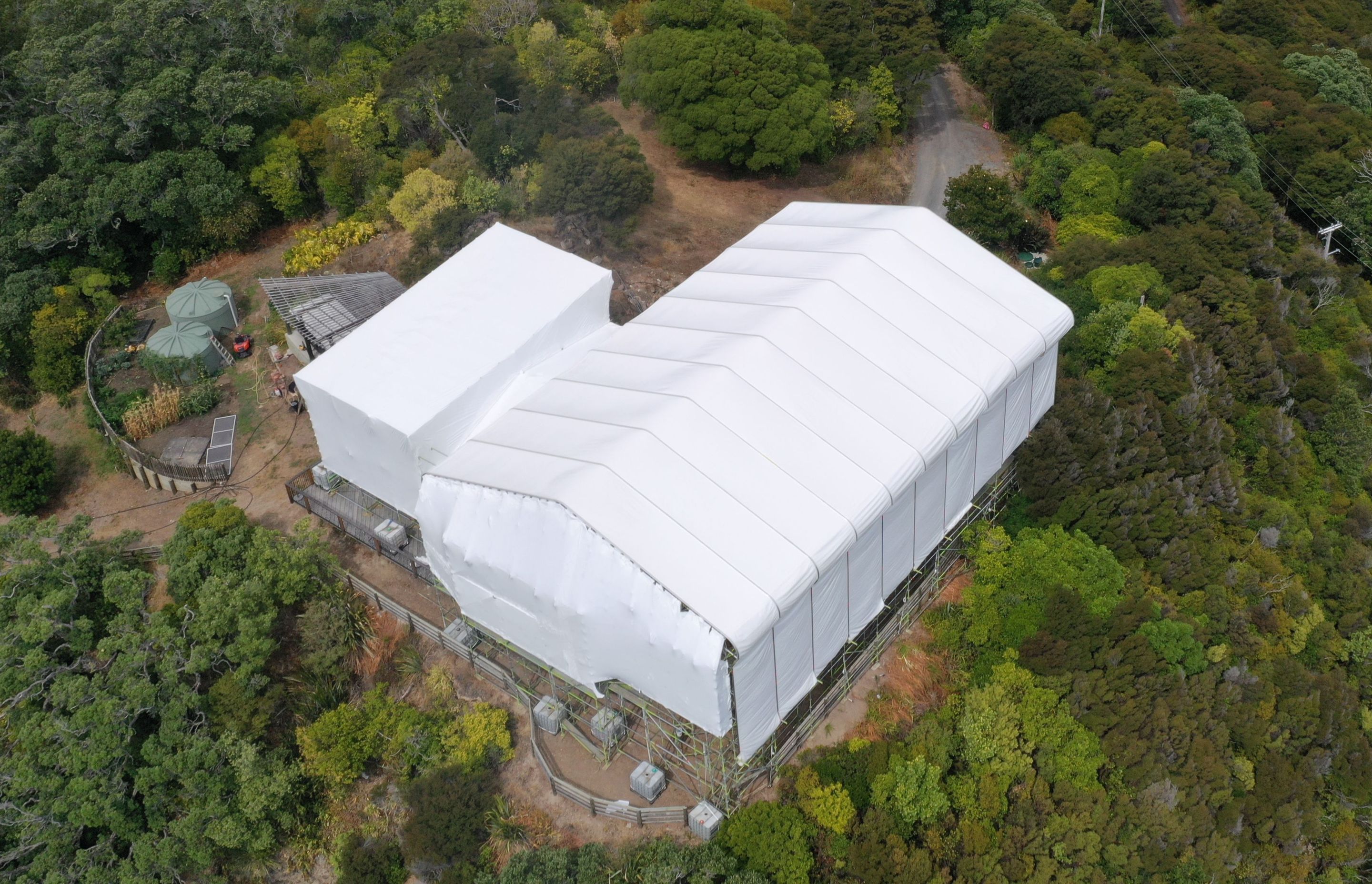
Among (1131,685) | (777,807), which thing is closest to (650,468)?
(777,807)

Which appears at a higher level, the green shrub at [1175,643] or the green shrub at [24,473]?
the green shrub at [1175,643]

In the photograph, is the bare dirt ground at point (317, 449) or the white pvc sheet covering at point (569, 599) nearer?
the white pvc sheet covering at point (569, 599)

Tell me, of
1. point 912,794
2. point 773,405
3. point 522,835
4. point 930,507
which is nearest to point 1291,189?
point 930,507

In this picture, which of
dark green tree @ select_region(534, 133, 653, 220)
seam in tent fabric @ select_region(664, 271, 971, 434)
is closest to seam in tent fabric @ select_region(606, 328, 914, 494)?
seam in tent fabric @ select_region(664, 271, 971, 434)

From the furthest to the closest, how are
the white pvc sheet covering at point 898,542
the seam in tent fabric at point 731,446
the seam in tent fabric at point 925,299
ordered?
1. the seam in tent fabric at point 925,299
2. the white pvc sheet covering at point 898,542
3. the seam in tent fabric at point 731,446

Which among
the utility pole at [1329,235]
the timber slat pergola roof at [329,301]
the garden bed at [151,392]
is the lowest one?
the utility pole at [1329,235]

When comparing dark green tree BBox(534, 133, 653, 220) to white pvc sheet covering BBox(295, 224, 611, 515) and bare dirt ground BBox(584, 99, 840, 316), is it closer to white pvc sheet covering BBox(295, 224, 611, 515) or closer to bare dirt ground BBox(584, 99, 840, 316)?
bare dirt ground BBox(584, 99, 840, 316)

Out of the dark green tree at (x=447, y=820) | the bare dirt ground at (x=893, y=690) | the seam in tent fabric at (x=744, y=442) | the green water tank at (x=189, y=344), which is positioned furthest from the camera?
the green water tank at (x=189, y=344)

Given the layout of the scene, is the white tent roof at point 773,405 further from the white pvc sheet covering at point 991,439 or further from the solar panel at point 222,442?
the solar panel at point 222,442

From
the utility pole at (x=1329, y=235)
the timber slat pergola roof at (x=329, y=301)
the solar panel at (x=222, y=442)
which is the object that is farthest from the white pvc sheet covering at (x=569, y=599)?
the utility pole at (x=1329, y=235)
